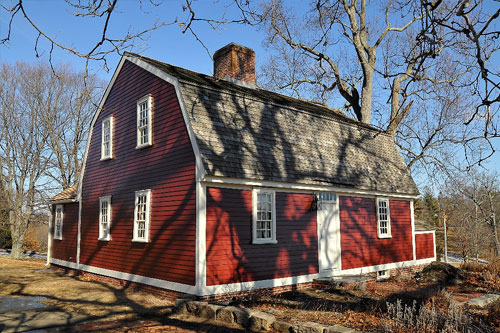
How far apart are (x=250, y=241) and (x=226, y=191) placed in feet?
5.30

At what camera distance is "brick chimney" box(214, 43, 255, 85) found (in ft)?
51.5

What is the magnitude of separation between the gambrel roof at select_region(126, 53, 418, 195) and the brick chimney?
560mm

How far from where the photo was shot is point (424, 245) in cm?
1866

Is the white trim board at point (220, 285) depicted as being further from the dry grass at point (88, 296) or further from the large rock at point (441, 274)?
the large rock at point (441, 274)

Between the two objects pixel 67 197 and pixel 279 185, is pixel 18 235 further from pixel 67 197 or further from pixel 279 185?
pixel 279 185

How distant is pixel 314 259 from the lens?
13.1m

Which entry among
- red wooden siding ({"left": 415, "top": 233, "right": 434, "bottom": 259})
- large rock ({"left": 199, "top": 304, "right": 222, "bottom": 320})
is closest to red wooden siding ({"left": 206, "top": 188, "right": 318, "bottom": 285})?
large rock ({"left": 199, "top": 304, "right": 222, "bottom": 320})

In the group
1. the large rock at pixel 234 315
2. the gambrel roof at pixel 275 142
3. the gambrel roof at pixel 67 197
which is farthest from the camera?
the gambrel roof at pixel 67 197

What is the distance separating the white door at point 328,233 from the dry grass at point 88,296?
5464 millimetres

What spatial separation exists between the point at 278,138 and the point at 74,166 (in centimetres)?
2421

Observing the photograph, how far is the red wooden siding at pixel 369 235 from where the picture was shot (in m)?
14.5

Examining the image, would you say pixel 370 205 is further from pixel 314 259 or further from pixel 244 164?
pixel 244 164

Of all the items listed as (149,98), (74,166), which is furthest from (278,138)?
(74,166)

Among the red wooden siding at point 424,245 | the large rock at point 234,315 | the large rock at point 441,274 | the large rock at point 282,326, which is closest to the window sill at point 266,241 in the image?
the large rock at point 234,315
